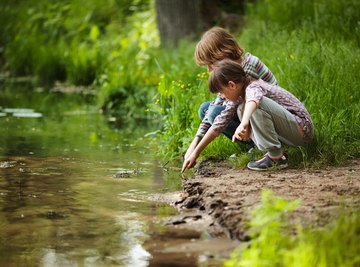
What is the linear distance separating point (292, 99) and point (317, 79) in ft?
3.59

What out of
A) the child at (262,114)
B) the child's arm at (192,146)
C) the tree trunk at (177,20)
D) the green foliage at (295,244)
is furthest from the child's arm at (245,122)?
the tree trunk at (177,20)

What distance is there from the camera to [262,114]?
17.1ft

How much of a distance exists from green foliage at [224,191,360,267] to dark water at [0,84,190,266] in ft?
1.87

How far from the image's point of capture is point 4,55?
17625 millimetres

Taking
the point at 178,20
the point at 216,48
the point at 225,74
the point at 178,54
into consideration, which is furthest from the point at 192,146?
the point at 178,20

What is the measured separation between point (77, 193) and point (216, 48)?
1.51 m

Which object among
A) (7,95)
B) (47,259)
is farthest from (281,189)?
(7,95)

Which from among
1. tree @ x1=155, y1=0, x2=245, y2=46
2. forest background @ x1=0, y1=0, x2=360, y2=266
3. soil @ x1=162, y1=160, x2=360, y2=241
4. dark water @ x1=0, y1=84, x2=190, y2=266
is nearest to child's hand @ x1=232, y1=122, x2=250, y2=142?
soil @ x1=162, y1=160, x2=360, y2=241

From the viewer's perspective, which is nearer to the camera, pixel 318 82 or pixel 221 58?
pixel 221 58

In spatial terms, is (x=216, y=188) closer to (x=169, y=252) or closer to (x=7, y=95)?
(x=169, y=252)

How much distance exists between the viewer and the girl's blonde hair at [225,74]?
204 inches

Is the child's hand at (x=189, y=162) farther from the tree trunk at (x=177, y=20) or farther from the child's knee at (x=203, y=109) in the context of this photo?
the tree trunk at (x=177, y=20)

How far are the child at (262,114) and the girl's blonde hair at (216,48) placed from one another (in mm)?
210

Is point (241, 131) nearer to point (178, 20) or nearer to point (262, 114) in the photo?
point (262, 114)
